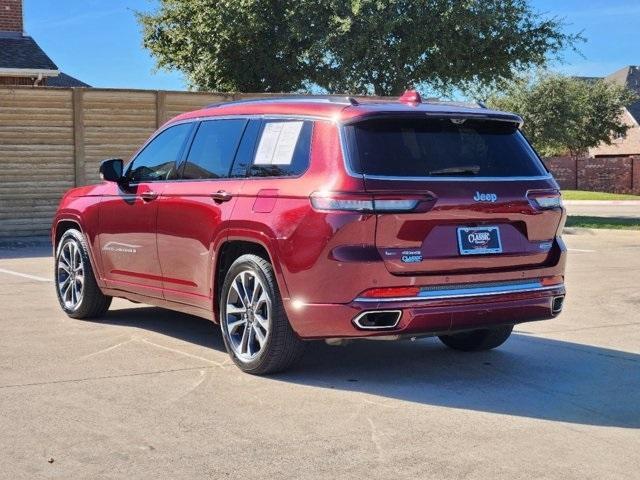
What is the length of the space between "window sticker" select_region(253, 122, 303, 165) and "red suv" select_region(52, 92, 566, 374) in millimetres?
11

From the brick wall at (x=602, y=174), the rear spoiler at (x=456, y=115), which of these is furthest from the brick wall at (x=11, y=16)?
the brick wall at (x=602, y=174)

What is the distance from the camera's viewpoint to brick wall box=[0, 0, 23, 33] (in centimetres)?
2494

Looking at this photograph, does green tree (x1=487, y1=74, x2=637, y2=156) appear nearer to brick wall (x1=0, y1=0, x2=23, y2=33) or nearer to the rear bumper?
brick wall (x1=0, y1=0, x2=23, y2=33)

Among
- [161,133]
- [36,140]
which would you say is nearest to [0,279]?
[161,133]

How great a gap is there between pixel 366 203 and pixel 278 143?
101 cm

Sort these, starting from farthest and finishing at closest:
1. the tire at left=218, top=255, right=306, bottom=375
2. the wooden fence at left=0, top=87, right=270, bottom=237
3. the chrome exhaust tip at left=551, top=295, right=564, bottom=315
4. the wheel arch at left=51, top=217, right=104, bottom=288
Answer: the wooden fence at left=0, top=87, right=270, bottom=237, the wheel arch at left=51, top=217, right=104, bottom=288, the chrome exhaust tip at left=551, top=295, right=564, bottom=315, the tire at left=218, top=255, right=306, bottom=375

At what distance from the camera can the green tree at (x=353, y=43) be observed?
24797mm

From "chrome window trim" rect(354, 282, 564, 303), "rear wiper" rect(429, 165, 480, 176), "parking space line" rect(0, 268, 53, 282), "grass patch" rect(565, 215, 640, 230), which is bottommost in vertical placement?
"grass patch" rect(565, 215, 640, 230)

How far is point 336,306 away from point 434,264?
2.17 feet

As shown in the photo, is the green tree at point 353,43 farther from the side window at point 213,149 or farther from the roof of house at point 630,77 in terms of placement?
the roof of house at point 630,77

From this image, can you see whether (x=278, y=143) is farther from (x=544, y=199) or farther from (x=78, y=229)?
(x=78, y=229)

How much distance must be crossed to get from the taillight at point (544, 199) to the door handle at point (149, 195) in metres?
2.90

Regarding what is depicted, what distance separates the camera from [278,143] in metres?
6.54

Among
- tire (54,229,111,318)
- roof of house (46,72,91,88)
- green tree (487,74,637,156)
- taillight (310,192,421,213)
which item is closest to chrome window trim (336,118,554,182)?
taillight (310,192,421,213)
